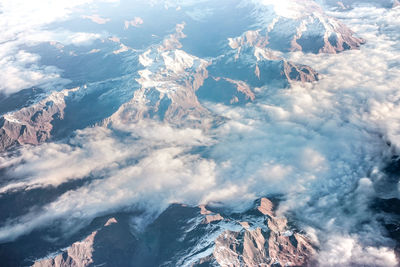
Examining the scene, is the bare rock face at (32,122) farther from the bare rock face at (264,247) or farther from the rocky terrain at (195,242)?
the bare rock face at (264,247)

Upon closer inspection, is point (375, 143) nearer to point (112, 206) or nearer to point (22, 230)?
point (112, 206)

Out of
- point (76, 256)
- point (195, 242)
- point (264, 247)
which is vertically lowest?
point (76, 256)

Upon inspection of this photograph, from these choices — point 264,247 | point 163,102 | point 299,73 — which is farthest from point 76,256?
point 299,73

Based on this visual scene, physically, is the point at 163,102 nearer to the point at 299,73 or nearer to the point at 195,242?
the point at 299,73

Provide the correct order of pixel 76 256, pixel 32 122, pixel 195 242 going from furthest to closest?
1. pixel 32 122
2. pixel 76 256
3. pixel 195 242

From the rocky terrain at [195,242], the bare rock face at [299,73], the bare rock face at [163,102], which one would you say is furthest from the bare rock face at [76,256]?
the bare rock face at [299,73]

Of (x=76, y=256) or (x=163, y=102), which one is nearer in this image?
(x=76, y=256)

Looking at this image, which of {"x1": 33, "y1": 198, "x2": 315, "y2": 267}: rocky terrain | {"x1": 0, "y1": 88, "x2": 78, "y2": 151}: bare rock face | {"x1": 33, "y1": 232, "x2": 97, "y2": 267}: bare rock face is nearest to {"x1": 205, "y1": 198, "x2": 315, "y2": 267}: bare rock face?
{"x1": 33, "y1": 198, "x2": 315, "y2": 267}: rocky terrain

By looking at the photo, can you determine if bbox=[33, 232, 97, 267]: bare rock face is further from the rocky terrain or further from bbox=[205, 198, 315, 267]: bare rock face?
bbox=[205, 198, 315, 267]: bare rock face

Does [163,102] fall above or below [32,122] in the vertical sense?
above
